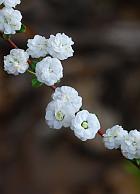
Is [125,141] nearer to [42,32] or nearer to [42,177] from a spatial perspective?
[42,177]

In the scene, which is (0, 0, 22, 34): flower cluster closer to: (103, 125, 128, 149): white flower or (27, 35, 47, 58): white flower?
(27, 35, 47, 58): white flower

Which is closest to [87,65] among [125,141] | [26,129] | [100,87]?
[100,87]

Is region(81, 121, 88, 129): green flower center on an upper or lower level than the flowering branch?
lower

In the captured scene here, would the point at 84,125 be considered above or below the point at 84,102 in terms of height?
below

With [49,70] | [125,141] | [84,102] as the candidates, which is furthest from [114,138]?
[84,102]

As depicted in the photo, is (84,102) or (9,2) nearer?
(9,2)

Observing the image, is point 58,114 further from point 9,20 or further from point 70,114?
point 9,20

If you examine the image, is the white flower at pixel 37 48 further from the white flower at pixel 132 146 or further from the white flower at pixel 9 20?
the white flower at pixel 132 146

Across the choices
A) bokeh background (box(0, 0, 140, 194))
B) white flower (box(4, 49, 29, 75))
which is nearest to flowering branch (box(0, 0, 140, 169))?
white flower (box(4, 49, 29, 75))
